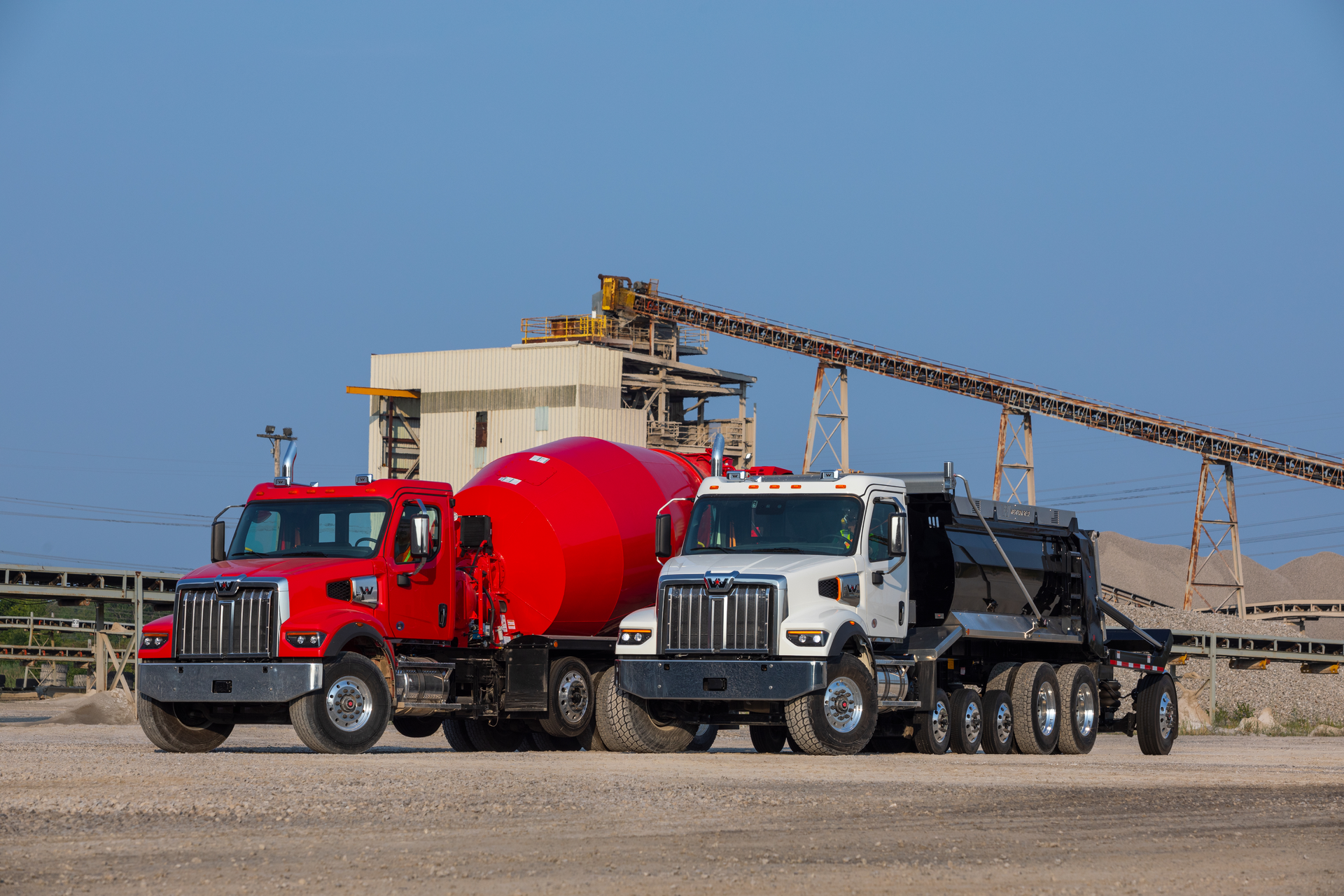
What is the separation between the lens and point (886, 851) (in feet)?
33.9

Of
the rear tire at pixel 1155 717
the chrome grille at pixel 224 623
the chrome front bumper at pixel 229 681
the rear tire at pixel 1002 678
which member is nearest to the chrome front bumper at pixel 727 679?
the chrome front bumper at pixel 229 681

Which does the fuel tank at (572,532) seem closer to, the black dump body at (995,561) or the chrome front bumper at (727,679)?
the chrome front bumper at (727,679)

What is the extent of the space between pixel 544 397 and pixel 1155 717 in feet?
178

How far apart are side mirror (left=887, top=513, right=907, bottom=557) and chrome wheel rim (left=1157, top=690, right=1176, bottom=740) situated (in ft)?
23.9

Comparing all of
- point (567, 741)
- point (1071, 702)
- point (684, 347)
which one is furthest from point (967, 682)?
point (684, 347)

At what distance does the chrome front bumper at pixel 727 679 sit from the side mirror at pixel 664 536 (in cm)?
174

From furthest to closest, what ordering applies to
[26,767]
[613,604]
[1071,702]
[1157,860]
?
[1071,702] → [613,604] → [26,767] → [1157,860]

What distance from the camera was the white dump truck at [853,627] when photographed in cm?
1933

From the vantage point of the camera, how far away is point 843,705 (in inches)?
764

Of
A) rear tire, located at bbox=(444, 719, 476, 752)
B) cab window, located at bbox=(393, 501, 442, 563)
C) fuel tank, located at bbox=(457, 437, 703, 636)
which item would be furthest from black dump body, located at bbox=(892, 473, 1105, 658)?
rear tire, located at bbox=(444, 719, 476, 752)

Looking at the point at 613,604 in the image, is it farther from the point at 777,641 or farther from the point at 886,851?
the point at 886,851

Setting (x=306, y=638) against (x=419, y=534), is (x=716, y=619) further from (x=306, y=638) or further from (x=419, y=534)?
(x=306, y=638)

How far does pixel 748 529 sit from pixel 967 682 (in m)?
4.49

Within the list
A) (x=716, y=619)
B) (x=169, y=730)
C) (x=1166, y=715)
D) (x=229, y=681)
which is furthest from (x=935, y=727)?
(x=169, y=730)
